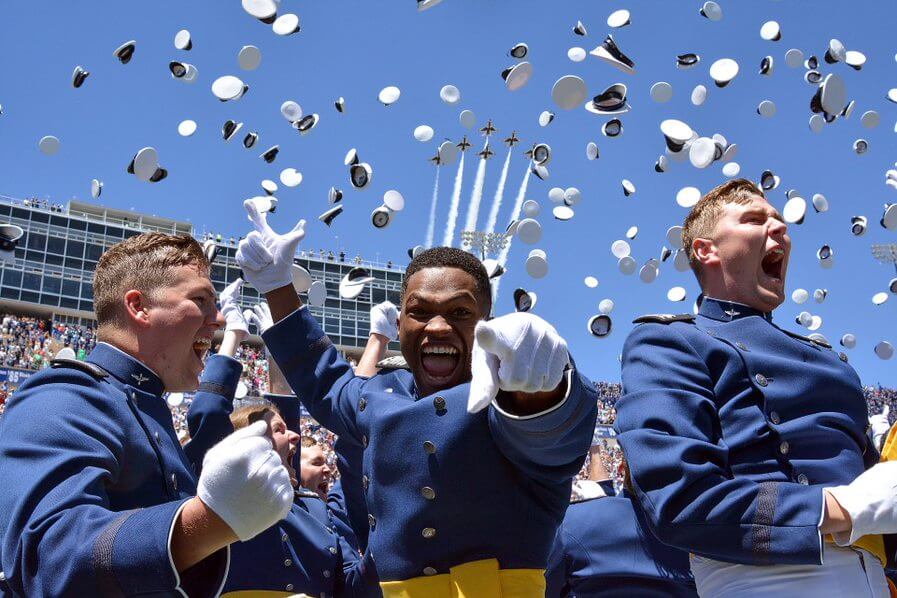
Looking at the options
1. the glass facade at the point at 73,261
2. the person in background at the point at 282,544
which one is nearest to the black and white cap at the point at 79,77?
the person in background at the point at 282,544

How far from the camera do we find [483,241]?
68562 mm

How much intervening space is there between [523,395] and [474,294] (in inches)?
34.4

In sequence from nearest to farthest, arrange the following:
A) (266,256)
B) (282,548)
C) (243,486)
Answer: (243,486) < (266,256) < (282,548)

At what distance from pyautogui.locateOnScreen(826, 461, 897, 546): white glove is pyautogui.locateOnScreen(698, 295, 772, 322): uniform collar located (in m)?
0.93

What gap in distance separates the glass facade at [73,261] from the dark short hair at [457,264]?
52.4 metres

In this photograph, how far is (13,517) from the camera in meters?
2.19

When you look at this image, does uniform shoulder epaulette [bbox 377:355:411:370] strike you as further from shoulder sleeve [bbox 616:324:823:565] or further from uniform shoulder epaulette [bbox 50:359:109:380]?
uniform shoulder epaulette [bbox 50:359:109:380]

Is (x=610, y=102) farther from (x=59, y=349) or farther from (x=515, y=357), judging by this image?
(x=59, y=349)

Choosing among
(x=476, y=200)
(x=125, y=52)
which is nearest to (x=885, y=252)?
(x=476, y=200)

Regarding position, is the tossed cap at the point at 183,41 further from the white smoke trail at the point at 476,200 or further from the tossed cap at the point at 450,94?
the white smoke trail at the point at 476,200

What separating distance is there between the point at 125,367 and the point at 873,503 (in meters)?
2.50

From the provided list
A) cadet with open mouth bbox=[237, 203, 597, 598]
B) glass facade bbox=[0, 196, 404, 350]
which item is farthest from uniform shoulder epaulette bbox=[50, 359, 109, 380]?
glass facade bbox=[0, 196, 404, 350]

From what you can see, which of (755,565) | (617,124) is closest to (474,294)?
(755,565)

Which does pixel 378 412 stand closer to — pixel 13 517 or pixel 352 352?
pixel 13 517
